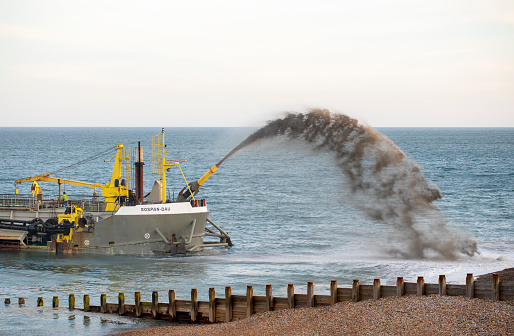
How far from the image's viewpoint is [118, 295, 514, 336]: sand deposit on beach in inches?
892

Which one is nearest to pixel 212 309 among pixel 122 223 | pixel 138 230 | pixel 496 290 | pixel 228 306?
pixel 228 306

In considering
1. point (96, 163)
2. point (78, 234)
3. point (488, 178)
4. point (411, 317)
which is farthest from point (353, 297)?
point (96, 163)

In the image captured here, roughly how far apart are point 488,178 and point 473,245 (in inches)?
2749

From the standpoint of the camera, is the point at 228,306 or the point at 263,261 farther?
the point at 263,261

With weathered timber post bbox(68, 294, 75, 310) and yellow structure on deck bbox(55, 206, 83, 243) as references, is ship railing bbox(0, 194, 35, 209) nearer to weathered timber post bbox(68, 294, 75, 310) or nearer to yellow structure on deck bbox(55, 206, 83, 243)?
yellow structure on deck bbox(55, 206, 83, 243)

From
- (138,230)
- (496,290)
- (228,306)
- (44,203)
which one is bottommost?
(228,306)

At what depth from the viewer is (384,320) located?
2367 cm

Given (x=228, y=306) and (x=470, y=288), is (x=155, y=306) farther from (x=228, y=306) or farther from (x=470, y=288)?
(x=470, y=288)

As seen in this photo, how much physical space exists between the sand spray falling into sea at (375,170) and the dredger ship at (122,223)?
7445 millimetres

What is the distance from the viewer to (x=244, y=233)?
60781 millimetres

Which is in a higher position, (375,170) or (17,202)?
(375,170)

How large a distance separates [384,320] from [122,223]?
29.0 m

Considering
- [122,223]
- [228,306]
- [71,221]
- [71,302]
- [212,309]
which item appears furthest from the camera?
[71,221]

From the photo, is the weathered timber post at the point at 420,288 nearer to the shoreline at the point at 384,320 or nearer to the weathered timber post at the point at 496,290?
the shoreline at the point at 384,320
